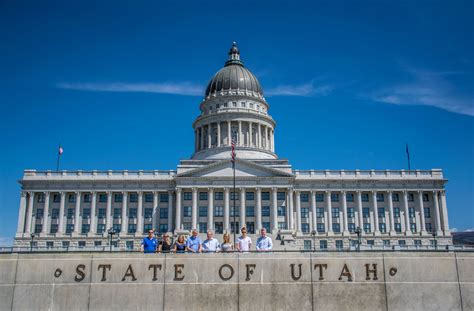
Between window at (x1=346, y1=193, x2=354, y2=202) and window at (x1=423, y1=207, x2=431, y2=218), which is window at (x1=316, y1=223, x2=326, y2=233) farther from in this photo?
window at (x1=423, y1=207, x2=431, y2=218)

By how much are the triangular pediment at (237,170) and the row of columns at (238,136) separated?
16210 mm

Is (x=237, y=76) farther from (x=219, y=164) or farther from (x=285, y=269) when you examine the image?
(x=285, y=269)

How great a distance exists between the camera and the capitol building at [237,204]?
7862 cm

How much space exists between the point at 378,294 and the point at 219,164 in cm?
6416

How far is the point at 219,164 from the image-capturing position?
263 ft

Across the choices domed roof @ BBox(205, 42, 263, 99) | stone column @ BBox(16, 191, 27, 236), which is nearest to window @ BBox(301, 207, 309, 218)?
domed roof @ BBox(205, 42, 263, 99)

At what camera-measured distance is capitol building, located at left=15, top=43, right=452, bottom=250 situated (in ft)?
258

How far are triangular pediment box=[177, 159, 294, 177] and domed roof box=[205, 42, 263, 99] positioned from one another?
28587mm

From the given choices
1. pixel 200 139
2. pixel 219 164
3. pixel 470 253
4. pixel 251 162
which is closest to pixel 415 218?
pixel 251 162

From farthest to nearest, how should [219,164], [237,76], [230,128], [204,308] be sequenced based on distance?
1. [237,76]
2. [230,128]
3. [219,164]
4. [204,308]

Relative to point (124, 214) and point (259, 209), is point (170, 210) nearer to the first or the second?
point (124, 214)

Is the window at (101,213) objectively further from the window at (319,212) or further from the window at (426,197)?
the window at (426,197)

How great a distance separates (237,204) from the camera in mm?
79625

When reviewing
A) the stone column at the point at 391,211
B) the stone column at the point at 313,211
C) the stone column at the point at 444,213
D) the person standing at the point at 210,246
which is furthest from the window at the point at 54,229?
the stone column at the point at 444,213
